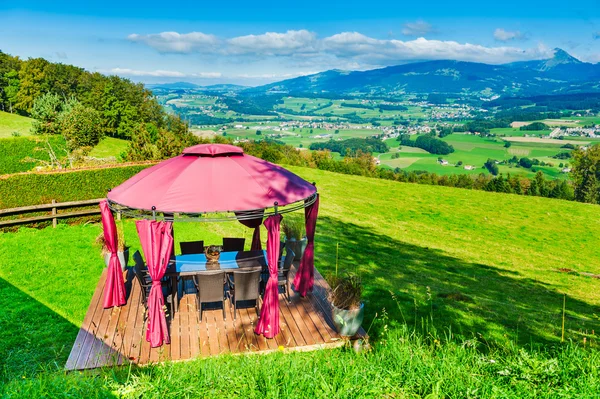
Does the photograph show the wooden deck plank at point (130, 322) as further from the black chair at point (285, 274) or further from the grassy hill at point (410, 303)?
the black chair at point (285, 274)

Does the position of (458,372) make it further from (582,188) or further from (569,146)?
(569,146)

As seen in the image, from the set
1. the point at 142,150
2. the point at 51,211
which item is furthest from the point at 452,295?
the point at 142,150

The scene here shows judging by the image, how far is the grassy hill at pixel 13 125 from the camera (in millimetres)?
50344

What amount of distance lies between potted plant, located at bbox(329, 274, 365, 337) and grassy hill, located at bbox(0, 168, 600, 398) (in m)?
0.54

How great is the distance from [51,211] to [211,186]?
10.9 meters

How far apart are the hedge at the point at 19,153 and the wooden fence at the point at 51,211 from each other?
26892mm

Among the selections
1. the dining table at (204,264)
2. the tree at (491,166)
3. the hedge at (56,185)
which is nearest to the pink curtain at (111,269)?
the dining table at (204,264)

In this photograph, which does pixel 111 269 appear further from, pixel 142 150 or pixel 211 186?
pixel 142 150

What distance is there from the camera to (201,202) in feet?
22.1

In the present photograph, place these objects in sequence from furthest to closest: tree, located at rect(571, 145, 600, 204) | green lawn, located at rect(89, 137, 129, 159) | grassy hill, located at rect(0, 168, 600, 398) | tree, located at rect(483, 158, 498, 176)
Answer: tree, located at rect(483, 158, 498, 176) < tree, located at rect(571, 145, 600, 204) < green lawn, located at rect(89, 137, 129, 159) < grassy hill, located at rect(0, 168, 600, 398)

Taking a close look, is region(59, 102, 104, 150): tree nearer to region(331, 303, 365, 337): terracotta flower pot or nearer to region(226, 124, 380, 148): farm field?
region(331, 303, 365, 337): terracotta flower pot

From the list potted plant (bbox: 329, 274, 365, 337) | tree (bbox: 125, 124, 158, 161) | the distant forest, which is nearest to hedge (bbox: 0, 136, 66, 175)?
tree (bbox: 125, 124, 158, 161)

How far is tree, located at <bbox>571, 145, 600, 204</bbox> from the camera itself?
5794 centimetres

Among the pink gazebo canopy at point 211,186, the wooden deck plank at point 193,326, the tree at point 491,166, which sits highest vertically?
the pink gazebo canopy at point 211,186
